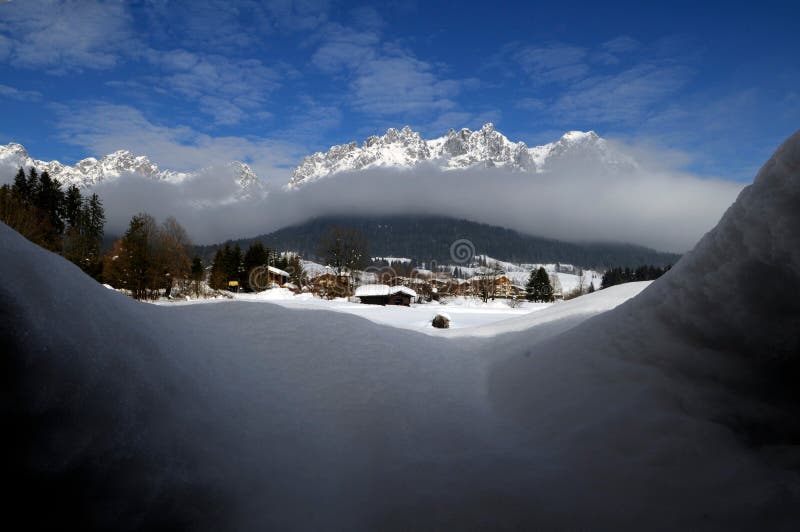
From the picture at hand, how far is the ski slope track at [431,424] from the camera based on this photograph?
6.75 feet

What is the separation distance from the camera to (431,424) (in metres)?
3.70

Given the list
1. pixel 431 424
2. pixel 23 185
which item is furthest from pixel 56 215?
pixel 431 424

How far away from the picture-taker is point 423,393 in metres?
4.27

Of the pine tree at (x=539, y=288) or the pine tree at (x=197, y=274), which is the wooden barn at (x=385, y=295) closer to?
the pine tree at (x=197, y=274)

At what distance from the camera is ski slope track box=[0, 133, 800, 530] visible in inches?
81.0

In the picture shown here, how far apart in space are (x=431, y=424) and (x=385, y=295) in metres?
47.9

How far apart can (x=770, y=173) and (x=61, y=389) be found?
459 cm

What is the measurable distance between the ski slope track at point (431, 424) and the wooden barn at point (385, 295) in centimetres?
4744

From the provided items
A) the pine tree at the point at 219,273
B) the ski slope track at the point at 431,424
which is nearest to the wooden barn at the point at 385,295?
the pine tree at the point at 219,273

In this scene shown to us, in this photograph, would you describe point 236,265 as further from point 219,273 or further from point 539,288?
point 539,288

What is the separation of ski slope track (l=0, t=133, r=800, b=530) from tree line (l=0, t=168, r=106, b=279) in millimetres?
34489

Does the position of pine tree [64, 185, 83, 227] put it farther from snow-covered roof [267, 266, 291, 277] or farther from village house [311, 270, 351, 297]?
village house [311, 270, 351, 297]

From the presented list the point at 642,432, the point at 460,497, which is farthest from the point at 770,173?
the point at 460,497

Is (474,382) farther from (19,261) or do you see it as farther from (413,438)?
(19,261)
